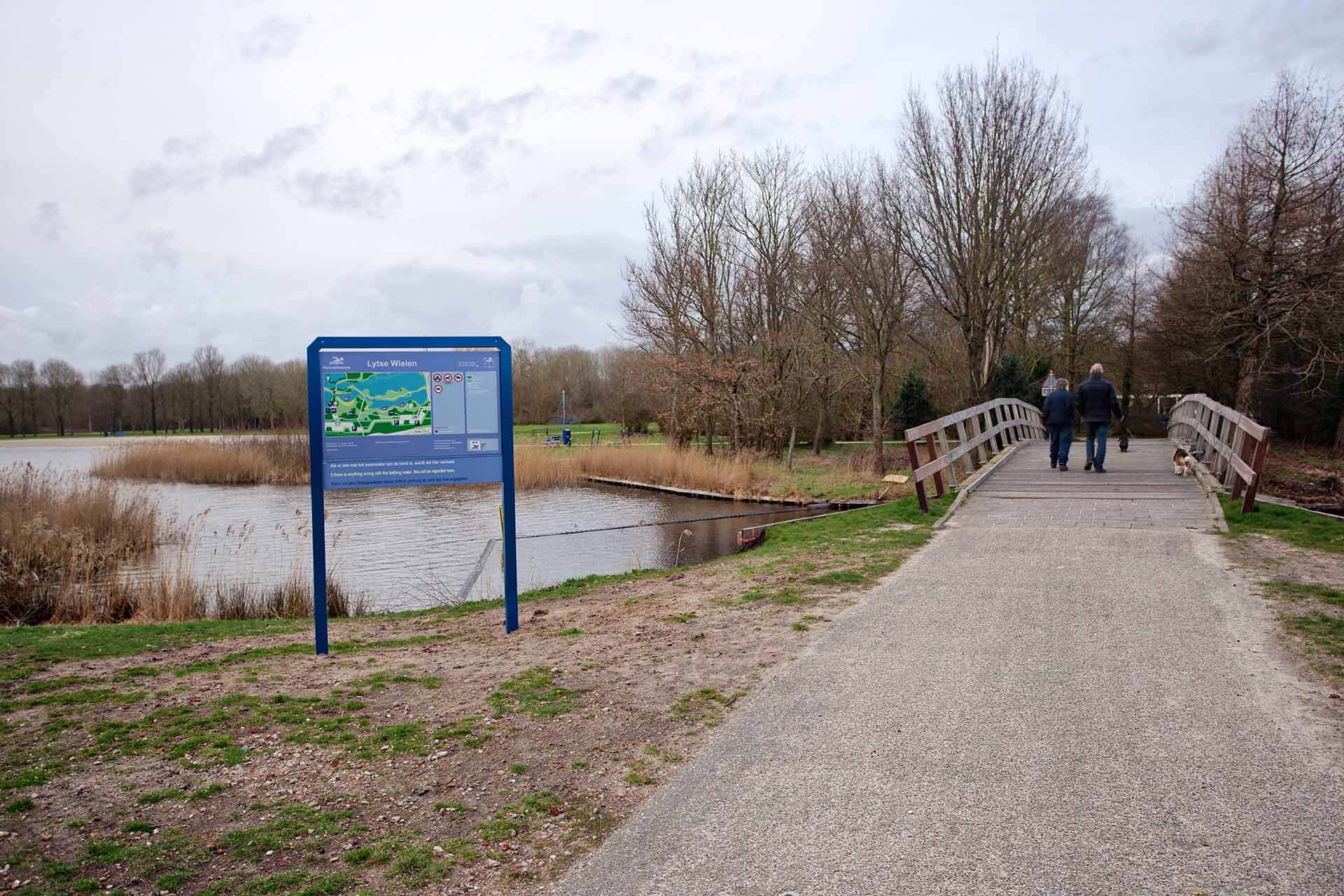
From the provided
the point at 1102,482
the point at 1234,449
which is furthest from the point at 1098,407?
the point at 1234,449

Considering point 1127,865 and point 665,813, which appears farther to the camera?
point 665,813

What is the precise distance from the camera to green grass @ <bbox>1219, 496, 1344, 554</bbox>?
9164mm

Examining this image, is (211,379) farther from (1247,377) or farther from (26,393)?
(1247,377)

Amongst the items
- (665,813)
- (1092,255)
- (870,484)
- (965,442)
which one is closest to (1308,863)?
(665,813)

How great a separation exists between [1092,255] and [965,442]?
29.7 metres

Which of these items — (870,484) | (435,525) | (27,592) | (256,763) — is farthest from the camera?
(870,484)

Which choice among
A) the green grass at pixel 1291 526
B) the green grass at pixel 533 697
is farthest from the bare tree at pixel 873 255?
the green grass at pixel 533 697

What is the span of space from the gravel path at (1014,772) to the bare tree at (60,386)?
87330mm

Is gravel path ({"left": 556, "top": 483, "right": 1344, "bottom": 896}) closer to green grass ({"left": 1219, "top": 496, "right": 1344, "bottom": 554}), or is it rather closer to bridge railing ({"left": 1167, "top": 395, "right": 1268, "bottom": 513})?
green grass ({"left": 1219, "top": 496, "right": 1344, "bottom": 554})

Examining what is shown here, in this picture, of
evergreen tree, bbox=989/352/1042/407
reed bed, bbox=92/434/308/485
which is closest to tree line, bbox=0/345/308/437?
reed bed, bbox=92/434/308/485

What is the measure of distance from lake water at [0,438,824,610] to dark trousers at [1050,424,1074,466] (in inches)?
210

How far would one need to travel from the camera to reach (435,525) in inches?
722

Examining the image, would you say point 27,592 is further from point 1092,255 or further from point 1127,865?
point 1092,255

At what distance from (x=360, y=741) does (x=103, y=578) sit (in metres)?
9.83
